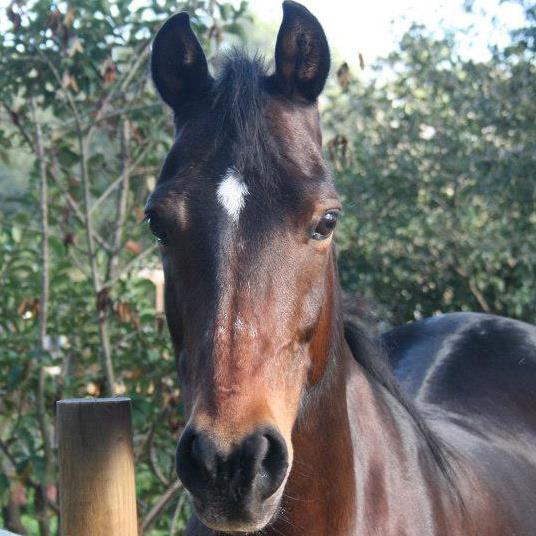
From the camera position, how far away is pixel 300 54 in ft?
7.68

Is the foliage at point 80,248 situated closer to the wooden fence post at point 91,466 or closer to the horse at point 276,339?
the horse at point 276,339

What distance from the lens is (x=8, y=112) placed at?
4148 mm

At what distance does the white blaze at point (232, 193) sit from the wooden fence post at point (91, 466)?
453 millimetres

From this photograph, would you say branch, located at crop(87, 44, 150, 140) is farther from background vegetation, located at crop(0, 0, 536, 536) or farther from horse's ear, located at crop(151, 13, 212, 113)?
horse's ear, located at crop(151, 13, 212, 113)

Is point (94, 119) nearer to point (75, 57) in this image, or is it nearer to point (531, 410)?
point (75, 57)

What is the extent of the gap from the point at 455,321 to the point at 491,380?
1.66 ft

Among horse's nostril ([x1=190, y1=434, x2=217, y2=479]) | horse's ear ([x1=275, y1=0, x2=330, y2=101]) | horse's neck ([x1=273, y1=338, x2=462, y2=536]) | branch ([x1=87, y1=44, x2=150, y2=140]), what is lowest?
horse's neck ([x1=273, y1=338, x2=462, y2=536])

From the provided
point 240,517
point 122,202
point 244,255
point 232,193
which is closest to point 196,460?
point 240,517

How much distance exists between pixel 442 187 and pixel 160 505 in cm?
397

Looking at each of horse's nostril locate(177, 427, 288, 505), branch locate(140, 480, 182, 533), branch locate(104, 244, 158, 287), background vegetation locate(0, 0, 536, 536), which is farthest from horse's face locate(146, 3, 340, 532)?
branch locate(140, 480, 182, 533)

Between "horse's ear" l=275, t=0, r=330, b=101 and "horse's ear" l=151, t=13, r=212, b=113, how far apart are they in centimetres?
19

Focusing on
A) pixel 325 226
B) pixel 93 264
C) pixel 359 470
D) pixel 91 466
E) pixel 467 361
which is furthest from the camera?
pixel 93 264

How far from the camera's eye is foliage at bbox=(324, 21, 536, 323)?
6.74m

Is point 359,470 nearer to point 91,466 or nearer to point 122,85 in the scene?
point 91,466
